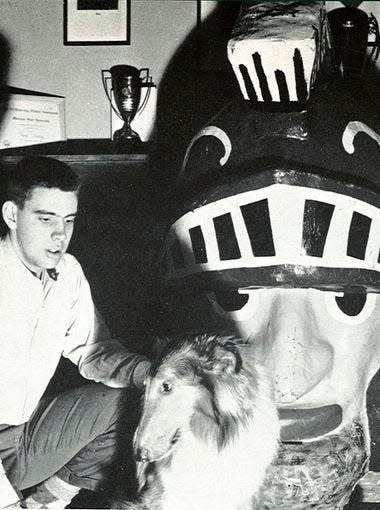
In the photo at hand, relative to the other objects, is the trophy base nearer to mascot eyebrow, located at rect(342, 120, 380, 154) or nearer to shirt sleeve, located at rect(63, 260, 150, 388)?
shirt sleeve, located at rect(63, 260, 150, 388)

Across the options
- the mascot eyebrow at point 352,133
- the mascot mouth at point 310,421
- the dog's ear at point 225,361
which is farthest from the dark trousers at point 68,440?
the mascot eyebrow at point 352,133

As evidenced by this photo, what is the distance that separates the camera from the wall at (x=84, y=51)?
1376mm

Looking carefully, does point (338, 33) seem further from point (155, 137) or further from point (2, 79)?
point (2, 79)

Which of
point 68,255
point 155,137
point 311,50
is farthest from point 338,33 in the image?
point 68,255

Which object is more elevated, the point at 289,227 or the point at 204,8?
the point at 204,8

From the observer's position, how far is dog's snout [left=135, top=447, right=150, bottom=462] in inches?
48.5

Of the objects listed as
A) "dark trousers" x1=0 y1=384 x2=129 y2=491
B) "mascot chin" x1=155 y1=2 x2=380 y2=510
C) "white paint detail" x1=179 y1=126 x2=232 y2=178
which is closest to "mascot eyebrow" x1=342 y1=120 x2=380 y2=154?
"mascot chin" x1=155 y1=2 x2=380 y2=510

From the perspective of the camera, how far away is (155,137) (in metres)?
1.39

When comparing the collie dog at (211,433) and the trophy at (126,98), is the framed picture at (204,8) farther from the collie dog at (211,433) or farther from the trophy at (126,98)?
the collie dog at (211,433)

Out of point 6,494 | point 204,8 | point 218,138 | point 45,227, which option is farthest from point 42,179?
point 6,494

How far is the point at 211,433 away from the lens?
3.96 ft

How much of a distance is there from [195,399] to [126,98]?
528 mm

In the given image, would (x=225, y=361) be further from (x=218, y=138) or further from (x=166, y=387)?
(x=218, y=138)

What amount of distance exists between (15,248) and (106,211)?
166 millimetres
